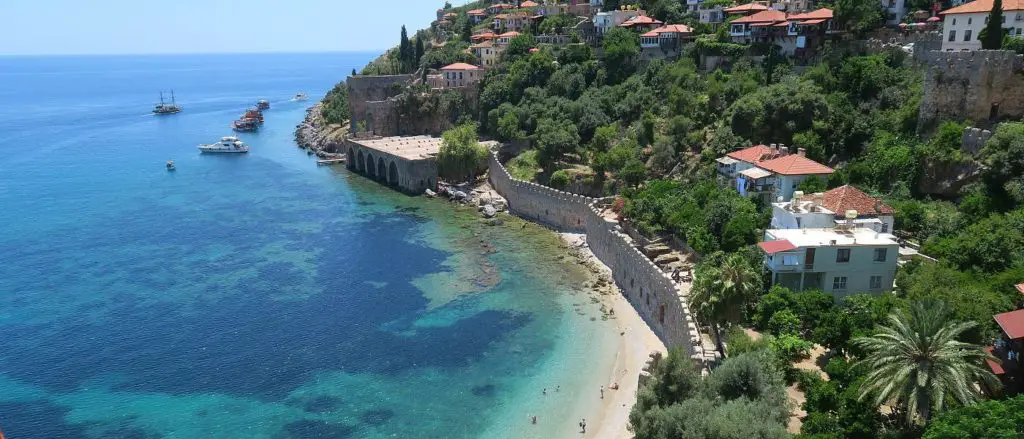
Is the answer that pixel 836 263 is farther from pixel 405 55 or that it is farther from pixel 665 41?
pixel 405 55

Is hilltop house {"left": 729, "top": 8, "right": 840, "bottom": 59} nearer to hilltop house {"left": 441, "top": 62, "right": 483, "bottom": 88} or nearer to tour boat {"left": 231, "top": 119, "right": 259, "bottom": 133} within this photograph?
hilltop house {"left": 441, "top": 62, "right": 483, "bottom": 88}

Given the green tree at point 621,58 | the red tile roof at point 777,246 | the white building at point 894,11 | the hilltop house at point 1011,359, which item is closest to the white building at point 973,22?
the white building at point 894,11

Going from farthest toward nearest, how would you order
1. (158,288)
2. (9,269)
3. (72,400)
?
(9,269)
(158,288)
(72,400)

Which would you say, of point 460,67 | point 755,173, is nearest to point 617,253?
point 755,173

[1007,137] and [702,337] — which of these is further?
[1007,137]

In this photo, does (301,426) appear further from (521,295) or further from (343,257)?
(343,257)

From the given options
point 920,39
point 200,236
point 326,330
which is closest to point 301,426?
point 326,330
